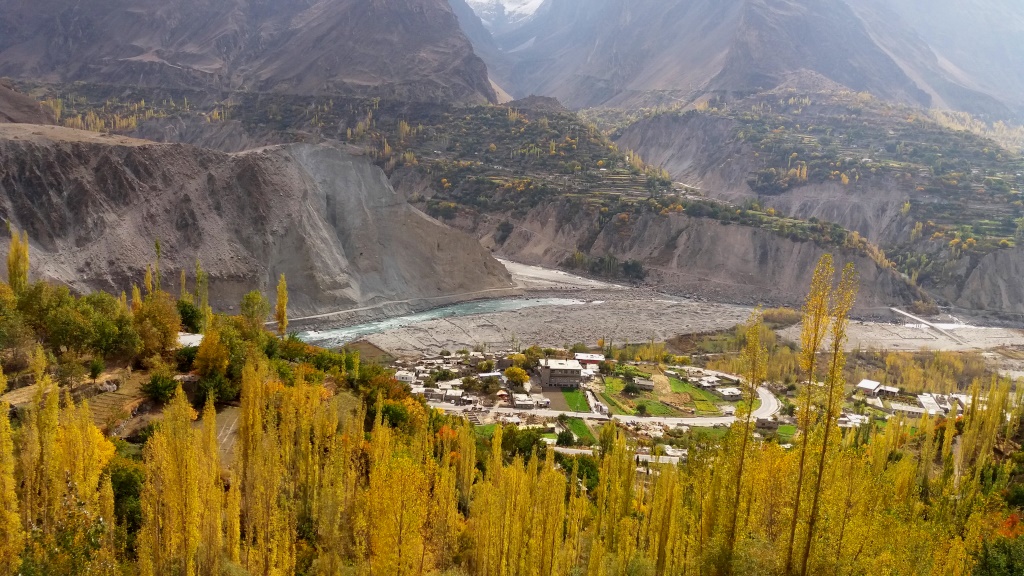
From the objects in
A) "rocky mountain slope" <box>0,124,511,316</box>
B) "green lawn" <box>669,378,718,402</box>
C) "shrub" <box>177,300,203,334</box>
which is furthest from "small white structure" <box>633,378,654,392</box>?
"shrub" <box>177,300,203,334</box>

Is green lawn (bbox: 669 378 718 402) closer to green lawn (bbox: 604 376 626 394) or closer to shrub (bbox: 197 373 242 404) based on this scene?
green lawn (bbox: 604 376 626 394)

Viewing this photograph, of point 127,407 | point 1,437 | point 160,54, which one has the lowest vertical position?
point 127,407

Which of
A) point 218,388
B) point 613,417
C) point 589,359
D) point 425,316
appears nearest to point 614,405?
point 613,417

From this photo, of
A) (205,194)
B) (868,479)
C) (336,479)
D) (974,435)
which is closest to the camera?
(868,479)

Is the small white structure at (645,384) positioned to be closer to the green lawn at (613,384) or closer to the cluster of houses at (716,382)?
the green lawn at (613,384)

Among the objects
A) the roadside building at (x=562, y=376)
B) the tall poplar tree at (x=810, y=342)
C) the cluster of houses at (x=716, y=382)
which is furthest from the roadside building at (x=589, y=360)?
the tall poplar tree at (x=810, y=342)

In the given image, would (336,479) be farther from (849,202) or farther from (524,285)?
(849,202)

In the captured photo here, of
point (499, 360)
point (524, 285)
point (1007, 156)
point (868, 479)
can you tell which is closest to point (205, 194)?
point (499, 360)

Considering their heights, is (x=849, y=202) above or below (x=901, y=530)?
above
